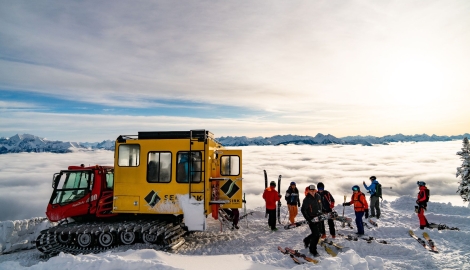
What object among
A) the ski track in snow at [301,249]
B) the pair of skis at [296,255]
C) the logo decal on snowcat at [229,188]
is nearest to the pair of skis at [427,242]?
the ski track in snow at [301,249]

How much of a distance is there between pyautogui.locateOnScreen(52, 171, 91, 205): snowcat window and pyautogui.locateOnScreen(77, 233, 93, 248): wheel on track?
1.38 m

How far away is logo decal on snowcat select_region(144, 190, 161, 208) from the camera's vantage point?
10242 mm

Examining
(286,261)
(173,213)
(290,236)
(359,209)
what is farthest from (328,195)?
(173,213)

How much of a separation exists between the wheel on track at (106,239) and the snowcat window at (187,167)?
117 inches

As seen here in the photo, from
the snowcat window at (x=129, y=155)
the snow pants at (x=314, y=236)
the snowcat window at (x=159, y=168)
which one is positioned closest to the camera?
the snow pants at (x=314, y=236)

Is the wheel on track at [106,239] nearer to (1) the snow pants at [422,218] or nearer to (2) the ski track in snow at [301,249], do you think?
(2) the ski track in snow at [301,249]

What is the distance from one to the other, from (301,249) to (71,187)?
8499mm

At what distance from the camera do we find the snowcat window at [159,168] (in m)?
10.3

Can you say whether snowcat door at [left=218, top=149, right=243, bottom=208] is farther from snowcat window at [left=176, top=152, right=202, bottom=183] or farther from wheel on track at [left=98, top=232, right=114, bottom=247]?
wheel on track at [left=98, top=232, right=114, bottom=247]

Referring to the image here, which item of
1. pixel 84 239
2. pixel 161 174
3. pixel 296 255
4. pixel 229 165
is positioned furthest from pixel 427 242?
pixel 84 239

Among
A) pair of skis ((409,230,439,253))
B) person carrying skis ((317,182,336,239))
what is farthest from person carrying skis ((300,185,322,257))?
pair of skis ((409,230,439,253))

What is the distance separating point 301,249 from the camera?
947 cm

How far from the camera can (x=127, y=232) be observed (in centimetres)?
984

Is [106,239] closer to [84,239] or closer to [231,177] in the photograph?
[84,239]
